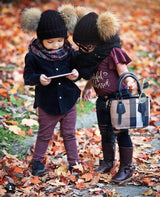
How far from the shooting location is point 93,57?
119 inches

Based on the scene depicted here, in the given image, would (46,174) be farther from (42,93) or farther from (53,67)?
(53,67)

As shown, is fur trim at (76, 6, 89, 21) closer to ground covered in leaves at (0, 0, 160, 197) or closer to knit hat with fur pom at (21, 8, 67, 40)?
knit hat with fur pom at (21, 8, 67, 40)

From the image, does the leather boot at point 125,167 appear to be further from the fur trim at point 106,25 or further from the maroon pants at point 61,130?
the fur trim at point 106,25

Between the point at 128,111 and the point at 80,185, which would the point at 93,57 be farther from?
the point at 80,185

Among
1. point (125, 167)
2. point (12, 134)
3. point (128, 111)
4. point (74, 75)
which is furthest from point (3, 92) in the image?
point (128, 111)

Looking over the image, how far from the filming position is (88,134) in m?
4.42

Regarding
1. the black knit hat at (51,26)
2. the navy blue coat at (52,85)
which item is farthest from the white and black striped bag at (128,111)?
the black knit hat at (51,26)

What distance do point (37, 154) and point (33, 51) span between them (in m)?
1.13

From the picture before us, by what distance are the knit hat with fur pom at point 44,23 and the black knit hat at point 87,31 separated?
19 centimetres

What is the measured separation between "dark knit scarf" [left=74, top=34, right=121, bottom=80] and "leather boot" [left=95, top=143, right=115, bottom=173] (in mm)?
787

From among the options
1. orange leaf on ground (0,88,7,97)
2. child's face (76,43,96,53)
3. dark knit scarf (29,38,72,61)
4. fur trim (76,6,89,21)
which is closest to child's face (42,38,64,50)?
dark knit scarf (29,38,72,61)

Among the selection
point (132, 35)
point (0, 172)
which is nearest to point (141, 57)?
point (132, 35)

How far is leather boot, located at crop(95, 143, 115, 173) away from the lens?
330 centimetres

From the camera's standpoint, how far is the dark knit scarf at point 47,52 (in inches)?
122
